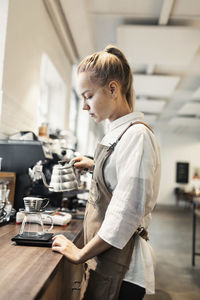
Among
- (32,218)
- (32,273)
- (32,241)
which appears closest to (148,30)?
(32,218)

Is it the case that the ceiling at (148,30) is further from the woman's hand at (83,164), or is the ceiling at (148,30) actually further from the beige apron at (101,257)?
the beige apron at (101,257)

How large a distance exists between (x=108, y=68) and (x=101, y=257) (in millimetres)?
675

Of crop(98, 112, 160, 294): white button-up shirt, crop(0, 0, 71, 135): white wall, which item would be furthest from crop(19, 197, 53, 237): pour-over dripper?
crop(0, 0, 71, 135): white wall

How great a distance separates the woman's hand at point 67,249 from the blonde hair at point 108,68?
0.60 meters

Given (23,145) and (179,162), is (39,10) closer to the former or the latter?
(23,145)

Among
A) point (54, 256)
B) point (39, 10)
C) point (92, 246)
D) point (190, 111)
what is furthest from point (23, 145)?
point (190, 111)

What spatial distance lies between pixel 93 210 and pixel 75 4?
3.21 metres

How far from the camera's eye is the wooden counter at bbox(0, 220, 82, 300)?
832 mm

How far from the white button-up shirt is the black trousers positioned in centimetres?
2

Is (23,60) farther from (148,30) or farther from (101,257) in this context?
(101,257)

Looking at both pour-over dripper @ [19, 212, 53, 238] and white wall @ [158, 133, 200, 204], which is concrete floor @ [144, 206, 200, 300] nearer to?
pour-over dripper @ [19, 212, 53, 238]

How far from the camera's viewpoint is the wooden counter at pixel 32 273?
83 cm

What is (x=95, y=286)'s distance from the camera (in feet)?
3.51

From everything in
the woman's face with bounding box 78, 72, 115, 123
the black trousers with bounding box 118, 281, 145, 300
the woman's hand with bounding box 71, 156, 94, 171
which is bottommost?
the black trousers with bounding box 118, 281, 145, 300
